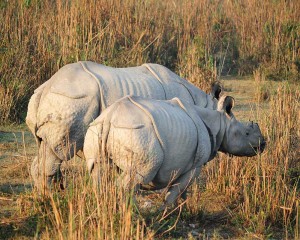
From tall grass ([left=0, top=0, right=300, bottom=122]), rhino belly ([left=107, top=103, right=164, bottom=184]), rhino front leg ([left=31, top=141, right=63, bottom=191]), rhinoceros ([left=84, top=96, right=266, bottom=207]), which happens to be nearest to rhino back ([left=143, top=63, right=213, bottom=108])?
rhinoceros ([left=84, top=96, right=266, bottom=207])

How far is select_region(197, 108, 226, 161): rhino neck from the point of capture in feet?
24.7

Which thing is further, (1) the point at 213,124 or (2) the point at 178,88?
(2) the point at 178,88

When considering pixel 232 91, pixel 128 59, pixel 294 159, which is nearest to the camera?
pixel 294 159

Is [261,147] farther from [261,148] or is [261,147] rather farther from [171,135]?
[171,135]

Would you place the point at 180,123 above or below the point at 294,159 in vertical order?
above

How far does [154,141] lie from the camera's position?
673 cm

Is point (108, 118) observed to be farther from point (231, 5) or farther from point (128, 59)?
point (231, 5)

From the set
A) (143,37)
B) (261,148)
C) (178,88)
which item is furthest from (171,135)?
(143,37)

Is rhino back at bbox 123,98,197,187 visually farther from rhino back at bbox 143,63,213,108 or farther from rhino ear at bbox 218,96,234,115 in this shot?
rhino back at bbox 143,63,213,108

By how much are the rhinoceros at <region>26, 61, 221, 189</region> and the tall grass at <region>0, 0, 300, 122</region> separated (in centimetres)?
295

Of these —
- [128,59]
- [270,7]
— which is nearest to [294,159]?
[128,59]

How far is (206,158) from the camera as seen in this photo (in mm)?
7238

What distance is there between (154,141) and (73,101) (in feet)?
4.16

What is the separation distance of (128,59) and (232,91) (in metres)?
2.03
